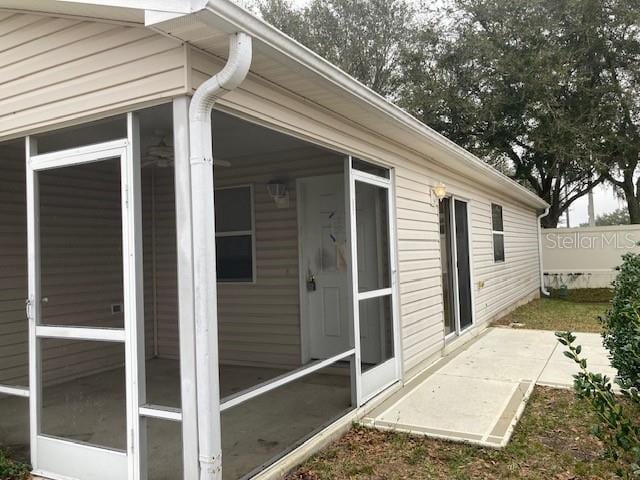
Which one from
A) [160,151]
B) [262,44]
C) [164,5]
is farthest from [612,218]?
[164,5]

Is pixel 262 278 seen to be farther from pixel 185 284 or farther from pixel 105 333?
pixel 185 284

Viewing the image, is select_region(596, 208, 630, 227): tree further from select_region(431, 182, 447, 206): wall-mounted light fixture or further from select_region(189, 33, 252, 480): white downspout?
select_region(189, 33, 252, 480): white downspout

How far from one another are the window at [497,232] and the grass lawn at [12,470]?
7.59m

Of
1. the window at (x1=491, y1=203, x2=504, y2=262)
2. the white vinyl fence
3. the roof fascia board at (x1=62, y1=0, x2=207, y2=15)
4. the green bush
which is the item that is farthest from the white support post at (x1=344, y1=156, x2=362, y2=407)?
the white vinyl fence

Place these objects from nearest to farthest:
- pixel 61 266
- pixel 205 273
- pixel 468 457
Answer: pixel 205 273, pixel 468 457, pixel 61 266

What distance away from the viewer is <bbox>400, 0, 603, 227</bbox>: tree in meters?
13.9

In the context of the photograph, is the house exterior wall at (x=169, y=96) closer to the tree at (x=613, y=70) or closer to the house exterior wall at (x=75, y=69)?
the house exterior wall at (x=75, y=69)

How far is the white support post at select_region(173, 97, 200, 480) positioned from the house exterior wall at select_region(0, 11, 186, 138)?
0.74 feet

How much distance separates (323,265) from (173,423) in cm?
236

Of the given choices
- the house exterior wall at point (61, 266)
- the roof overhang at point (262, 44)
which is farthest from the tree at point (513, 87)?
the house exterior wall at point (61, 266)

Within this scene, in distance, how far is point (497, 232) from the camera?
906 centimetres

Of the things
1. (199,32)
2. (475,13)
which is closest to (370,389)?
(199,32)

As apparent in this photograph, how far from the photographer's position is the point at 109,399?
399 centimetres

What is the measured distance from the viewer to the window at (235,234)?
5.64m
